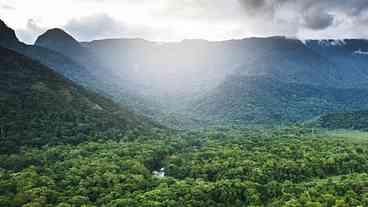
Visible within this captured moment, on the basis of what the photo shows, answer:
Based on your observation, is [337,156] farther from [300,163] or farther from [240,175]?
[240,175]

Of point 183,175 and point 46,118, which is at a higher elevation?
point 46,118

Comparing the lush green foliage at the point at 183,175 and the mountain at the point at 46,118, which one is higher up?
the mountain at the point at 46,118

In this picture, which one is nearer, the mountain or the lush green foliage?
the lush green foliage

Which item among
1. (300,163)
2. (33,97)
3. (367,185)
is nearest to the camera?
(367,185)

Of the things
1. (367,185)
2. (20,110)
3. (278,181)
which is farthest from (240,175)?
(20,110)

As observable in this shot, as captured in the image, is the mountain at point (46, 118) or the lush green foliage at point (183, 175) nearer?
the lush green foliage at point (183, 175)

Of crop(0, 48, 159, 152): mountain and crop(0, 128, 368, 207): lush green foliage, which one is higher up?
crop(0, 48, 159, 152): mountain

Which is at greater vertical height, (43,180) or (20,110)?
(20,110)

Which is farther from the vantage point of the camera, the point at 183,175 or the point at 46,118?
the point at 46,118
